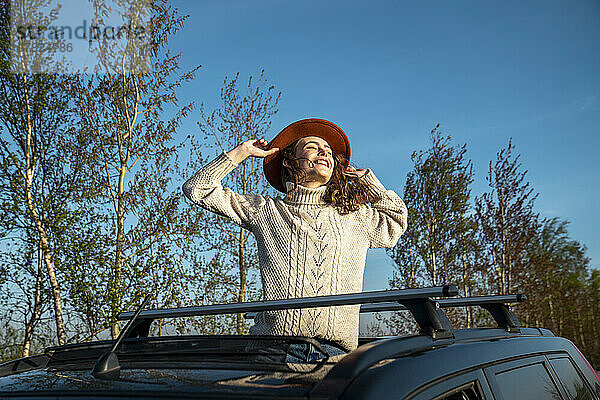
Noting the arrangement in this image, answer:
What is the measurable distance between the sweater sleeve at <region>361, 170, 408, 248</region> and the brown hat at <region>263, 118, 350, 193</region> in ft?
1.16

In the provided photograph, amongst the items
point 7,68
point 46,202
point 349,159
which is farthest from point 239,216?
point 7,68

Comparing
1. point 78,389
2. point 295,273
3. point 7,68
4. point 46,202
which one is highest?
point 7,68

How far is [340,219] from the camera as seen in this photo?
3055 mm

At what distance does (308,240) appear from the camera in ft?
9.50

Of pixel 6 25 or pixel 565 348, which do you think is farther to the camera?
pixel 6 25

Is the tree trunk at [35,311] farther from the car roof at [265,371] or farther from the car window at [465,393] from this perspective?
the car window at [465,393]

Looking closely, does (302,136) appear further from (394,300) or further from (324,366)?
(324,366)

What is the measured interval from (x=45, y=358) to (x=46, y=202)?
27.6 ft

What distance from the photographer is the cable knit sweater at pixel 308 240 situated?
8.90 feet

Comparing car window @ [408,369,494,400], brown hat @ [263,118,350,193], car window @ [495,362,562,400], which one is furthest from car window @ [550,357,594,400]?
brown hat @ [263,118,350,193]

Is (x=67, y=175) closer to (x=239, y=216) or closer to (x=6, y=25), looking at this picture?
(x=6, y=25)

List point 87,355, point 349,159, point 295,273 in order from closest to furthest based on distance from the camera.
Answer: point 87,355 < point 295,273 < point 349,159

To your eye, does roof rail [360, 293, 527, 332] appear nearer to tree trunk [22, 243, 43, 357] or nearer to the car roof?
the car roof

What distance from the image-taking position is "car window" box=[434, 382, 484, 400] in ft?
4.38
